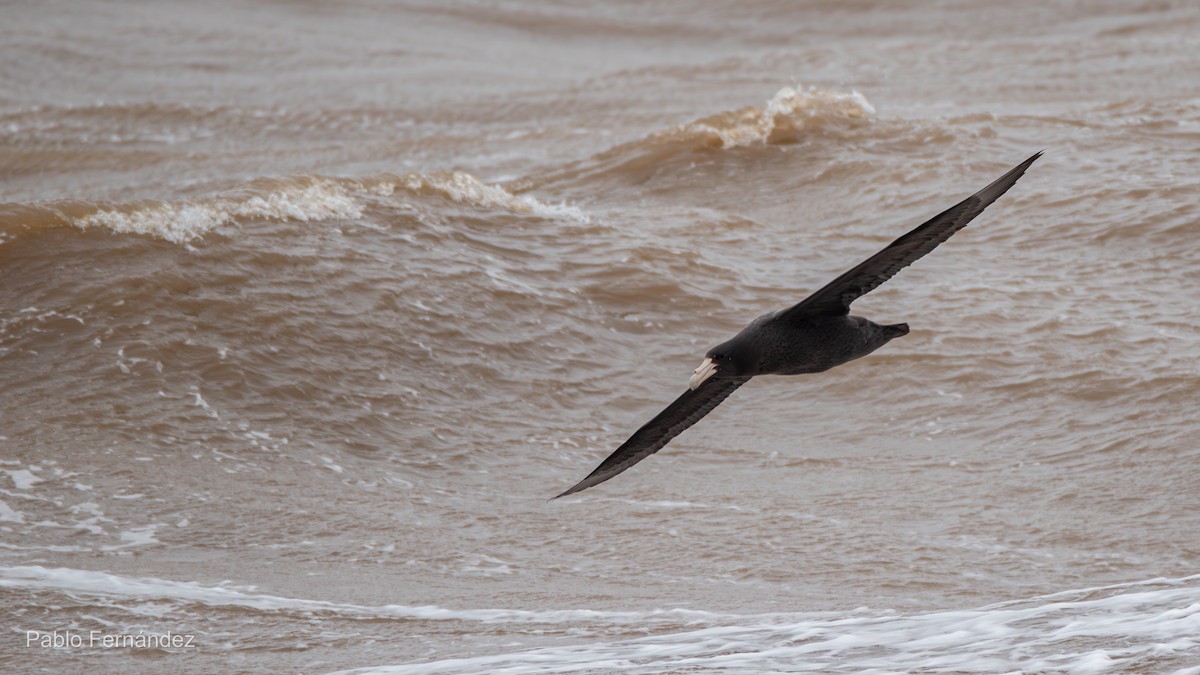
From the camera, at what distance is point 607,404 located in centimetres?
991

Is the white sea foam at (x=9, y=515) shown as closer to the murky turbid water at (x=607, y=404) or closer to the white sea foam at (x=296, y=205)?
the murky turbid water at (x=607, y=404)

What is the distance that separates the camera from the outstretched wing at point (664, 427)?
6.07m

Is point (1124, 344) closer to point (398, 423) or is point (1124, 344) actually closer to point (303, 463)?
point (398, 423)

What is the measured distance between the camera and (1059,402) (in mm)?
9508

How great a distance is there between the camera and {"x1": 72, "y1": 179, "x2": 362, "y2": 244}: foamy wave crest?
10797 mm

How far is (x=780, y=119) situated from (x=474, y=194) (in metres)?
4.21

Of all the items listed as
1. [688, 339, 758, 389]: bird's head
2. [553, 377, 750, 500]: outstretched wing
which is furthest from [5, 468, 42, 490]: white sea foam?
[688, 339, 758, 389]: bird's head

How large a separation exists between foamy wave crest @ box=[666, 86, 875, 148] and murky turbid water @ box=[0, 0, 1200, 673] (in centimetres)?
4

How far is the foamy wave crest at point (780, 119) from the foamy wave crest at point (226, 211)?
15.1 ft

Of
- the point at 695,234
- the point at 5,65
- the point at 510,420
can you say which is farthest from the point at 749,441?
the point at 5,65

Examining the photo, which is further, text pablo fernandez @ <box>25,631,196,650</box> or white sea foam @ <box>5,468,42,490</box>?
white sea foam @ <box>5,468,42,490</box>

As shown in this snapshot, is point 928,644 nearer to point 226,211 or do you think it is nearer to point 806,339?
point 806,339

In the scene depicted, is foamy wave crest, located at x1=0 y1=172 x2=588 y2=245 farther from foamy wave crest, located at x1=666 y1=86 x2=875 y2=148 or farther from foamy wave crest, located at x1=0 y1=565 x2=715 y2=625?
foamy wave crest, located at x1=0 y1=565 x2=715 y2=625

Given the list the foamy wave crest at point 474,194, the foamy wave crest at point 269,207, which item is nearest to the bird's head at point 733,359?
the foamy wave crest at point 269,207
